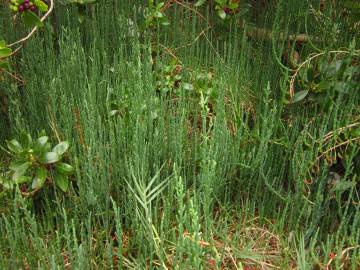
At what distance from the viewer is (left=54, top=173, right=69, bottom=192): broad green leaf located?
5.01 feet

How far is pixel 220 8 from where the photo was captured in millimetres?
2402

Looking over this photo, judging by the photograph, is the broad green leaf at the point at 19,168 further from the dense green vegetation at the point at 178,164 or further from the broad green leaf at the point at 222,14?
the broad green leaf at the point at 222,14

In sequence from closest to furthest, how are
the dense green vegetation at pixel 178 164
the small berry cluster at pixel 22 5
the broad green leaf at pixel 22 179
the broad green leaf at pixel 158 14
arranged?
the dense green vegetation at pixel 178 164 → the broad green leaf at pixel 22 179 → the small berry cluster at pixel 22 5 → the broad green leaf at pixel 158 14

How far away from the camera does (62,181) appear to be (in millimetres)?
1547

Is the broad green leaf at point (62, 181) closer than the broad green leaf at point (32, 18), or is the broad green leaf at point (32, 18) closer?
the broad green leaf at point (62, 181)

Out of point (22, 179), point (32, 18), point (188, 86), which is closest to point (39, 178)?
point (22, 179)

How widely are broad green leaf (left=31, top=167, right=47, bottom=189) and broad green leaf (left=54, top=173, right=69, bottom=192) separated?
42mm

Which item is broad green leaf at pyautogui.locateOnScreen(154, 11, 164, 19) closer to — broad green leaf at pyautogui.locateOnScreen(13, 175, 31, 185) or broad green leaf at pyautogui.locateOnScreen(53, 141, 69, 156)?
broad green leaf at pyautogui.locateOnScreen(53, 141, 69, 156)

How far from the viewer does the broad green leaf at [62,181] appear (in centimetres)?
153

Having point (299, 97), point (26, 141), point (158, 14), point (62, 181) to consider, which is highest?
point (158, 14)

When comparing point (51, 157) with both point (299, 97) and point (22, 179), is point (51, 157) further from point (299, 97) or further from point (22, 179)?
point (299, 97)

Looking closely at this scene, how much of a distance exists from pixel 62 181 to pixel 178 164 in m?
0.41


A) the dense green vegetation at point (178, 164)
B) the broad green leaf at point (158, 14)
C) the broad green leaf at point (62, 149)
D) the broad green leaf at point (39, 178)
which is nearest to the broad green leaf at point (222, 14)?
the dense green vegetation at point (178, 164)

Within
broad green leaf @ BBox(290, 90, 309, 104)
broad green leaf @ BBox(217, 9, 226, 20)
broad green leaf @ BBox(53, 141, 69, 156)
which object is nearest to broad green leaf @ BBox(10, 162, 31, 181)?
broad green leaf @ BBox(53, 141, 69, 156)
